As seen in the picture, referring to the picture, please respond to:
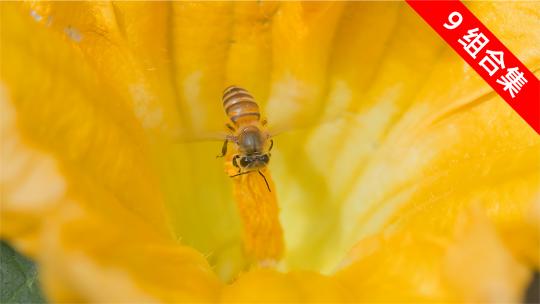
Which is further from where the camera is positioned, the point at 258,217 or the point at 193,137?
the point at 193,137

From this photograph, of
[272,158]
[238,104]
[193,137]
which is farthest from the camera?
[272,158]

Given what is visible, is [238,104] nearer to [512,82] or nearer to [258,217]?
[258,217]

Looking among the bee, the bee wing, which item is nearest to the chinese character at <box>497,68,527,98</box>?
the bee

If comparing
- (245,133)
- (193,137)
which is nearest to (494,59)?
(245,133)

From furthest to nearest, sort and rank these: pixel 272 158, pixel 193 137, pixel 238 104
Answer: pixel 272 158 → pixel 193 137 → pixel 238 104

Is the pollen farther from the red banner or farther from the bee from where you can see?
the red banner

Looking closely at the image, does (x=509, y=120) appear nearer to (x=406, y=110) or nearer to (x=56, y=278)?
(x=406, y=110)
